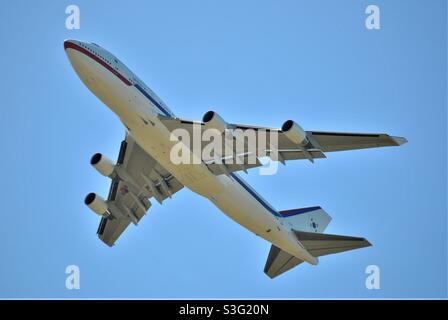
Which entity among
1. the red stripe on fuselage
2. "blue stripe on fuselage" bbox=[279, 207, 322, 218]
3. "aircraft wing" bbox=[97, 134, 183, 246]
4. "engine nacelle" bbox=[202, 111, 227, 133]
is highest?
the red stripe on fuselage

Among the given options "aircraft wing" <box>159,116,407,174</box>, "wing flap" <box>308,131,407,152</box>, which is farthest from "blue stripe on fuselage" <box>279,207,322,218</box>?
"wing flap" <box>308,131,407,152</box>

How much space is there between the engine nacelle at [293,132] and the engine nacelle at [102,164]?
9965 millimetres

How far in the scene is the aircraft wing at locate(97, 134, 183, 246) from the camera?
118 feet

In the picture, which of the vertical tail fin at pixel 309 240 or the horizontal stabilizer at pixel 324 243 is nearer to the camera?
the horizontal stabilizer at pixel 324 243

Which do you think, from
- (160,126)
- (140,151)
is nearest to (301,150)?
(160,126)

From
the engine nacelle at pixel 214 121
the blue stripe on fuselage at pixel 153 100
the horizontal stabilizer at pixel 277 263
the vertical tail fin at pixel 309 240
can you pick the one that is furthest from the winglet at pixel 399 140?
the horizontal stabilizer at pixel 277 263

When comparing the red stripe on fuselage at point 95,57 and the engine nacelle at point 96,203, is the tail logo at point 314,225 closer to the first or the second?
the engine nacelle at point 96,203

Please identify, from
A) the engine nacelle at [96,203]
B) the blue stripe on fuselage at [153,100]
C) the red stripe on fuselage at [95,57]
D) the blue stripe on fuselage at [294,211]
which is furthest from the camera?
the blue stripe on fuselage at [294,211]

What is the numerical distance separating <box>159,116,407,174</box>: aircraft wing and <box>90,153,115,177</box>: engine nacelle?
17.7ft

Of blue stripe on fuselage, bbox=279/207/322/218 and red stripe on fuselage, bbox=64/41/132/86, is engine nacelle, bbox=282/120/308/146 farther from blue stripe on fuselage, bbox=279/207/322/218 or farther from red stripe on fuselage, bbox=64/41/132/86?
blue stripe on fuselage, bbox=279/207/322/218

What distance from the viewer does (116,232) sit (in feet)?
130

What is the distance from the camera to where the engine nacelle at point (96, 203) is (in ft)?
121

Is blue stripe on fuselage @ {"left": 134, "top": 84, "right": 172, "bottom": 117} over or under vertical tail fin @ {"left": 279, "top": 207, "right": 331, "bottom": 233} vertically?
over

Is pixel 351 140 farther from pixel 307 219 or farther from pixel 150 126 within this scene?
pixel 307 219
